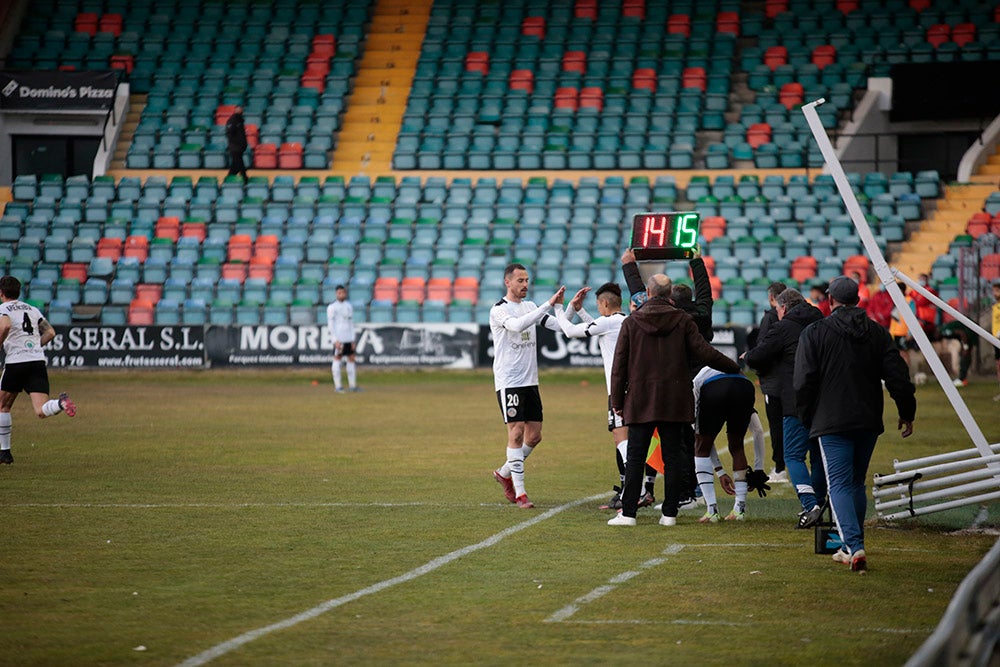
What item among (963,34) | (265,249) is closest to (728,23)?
(963,34)

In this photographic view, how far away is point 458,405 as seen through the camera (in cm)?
2470

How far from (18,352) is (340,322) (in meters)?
12.6

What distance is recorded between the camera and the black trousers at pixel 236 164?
127 ft

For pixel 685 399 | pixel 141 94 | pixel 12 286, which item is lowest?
pixel 685 399

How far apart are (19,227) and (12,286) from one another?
23.6 m

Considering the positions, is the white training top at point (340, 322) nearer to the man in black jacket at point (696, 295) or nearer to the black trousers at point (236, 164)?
the black trousers at point (236, 164)

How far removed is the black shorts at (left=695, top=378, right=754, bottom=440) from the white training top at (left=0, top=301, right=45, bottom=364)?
829 cm

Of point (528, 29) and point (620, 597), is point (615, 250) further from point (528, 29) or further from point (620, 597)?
point (620, 597)

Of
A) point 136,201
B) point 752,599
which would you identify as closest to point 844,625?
point 752,599

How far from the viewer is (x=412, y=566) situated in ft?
32.3

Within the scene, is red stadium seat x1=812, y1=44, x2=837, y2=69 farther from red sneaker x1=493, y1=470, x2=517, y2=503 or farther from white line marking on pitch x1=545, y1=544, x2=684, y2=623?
white line marking on pitch x1=545, y1=544, x2=684, y2=623

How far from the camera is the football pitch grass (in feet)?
24.8

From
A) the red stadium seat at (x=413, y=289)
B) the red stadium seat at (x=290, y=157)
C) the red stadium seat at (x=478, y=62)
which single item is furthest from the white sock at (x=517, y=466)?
the red stadium seat at (x=478, y=62)

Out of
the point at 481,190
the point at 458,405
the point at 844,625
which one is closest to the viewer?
the point at 844,625
